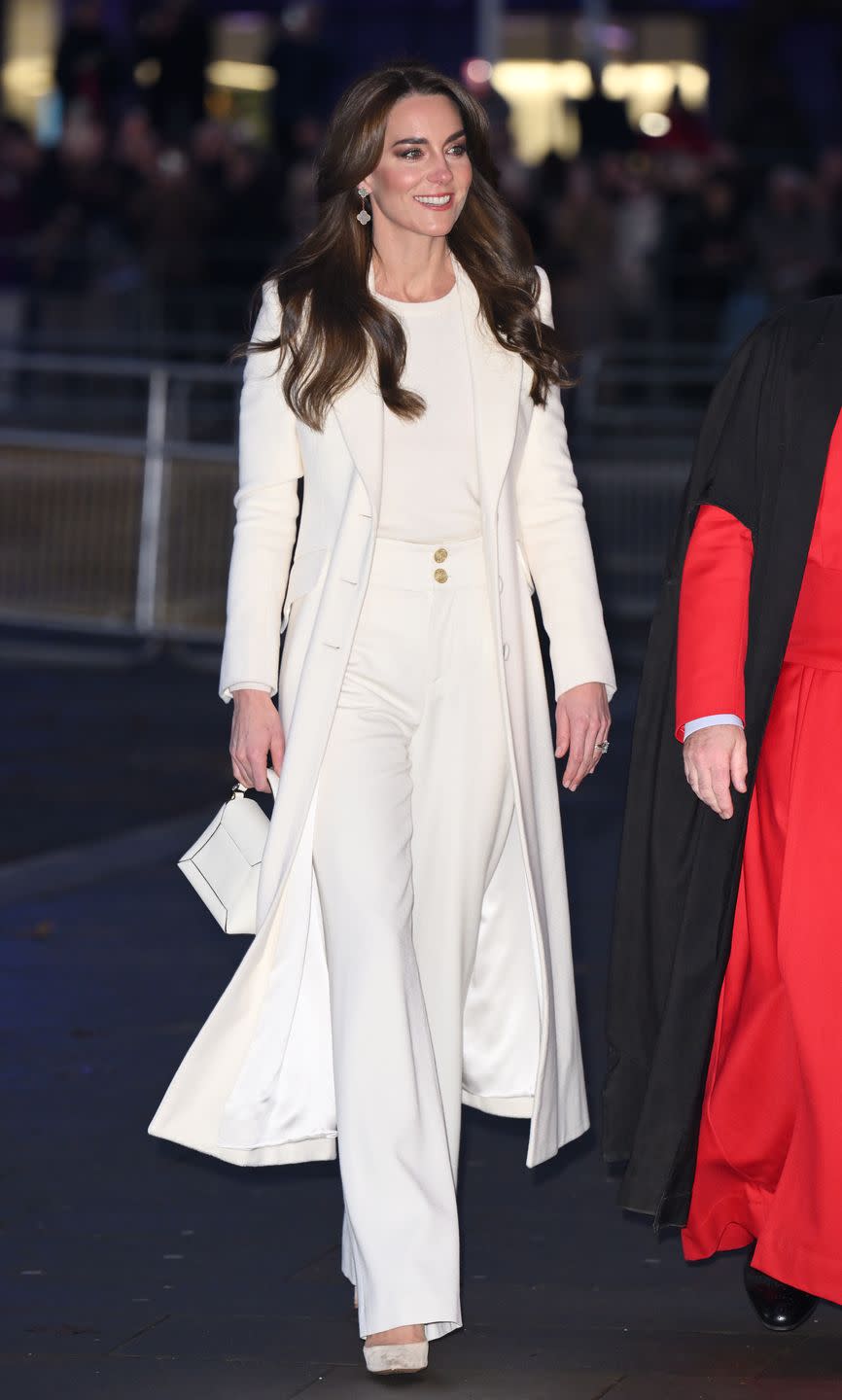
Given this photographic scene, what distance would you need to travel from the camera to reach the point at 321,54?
65.9 ft

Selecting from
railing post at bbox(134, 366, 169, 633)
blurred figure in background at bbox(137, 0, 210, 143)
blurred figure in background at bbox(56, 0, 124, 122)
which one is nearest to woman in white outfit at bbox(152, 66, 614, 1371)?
railing post at bbox(134, 366, 169, 633)

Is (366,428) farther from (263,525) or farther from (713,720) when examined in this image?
(713,720)

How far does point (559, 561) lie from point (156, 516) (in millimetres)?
9862

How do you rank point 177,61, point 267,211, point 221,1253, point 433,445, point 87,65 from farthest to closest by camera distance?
point 87,65
point 177,61
point 267,211
point 221,1253
point 433,445

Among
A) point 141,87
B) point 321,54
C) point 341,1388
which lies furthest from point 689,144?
point 341,1388

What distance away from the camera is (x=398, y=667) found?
4.34 meters

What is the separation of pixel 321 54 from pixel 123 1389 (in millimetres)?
17117

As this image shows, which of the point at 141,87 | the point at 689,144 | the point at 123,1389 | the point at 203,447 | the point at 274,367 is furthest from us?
the point at 141,87

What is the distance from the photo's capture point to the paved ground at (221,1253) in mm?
4215

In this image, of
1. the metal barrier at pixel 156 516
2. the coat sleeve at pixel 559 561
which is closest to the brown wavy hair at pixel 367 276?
the coat sleeve at pixel 559 561

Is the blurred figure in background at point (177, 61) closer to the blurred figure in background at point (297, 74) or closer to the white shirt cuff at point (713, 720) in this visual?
the blurred figure in background at point (297, 74)

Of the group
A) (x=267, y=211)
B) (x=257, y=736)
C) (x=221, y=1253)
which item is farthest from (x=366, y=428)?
(x=267, y=211)

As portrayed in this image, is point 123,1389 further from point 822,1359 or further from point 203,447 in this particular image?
point 203,447

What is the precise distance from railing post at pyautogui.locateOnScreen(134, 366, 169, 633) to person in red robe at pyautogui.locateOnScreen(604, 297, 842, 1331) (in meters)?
9.82
